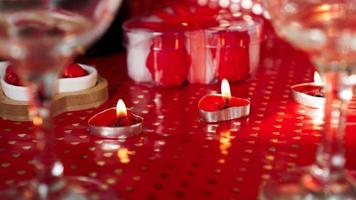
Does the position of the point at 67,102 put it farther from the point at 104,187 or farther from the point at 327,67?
Result: the point at 327,67

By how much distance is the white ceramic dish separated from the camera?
80 centimetres

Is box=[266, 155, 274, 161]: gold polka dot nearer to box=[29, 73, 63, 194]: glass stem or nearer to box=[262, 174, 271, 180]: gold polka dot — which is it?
box=[262, 174, 271, 180]: gold polka dot

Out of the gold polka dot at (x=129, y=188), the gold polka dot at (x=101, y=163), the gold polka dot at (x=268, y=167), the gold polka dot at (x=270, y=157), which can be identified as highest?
the gold polka dot at (x=270, y=157)

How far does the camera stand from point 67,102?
825 mm

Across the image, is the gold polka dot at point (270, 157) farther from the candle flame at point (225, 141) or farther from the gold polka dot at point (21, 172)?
the gold polka dot at point (21, 172)

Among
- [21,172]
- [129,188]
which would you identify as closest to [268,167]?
[129,188]

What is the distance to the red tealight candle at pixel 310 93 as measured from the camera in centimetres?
83

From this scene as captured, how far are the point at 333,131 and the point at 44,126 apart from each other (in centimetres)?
25

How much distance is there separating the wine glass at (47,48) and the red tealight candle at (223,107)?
0.20 m

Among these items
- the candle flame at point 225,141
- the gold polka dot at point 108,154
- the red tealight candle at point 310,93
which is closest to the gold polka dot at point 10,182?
the gold polka dot at point 108,154

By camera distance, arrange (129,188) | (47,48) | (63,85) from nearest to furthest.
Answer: (47,48)
(129,188)
(63,85)

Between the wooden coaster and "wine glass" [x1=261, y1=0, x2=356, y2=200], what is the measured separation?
0.98 feet

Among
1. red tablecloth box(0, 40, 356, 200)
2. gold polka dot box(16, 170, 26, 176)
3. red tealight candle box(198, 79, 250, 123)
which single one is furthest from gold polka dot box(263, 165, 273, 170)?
gold polka dot box(16, 170, 26, 176)

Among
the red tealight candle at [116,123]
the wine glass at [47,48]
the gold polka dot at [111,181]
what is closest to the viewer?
the wine glass at [47,48]
